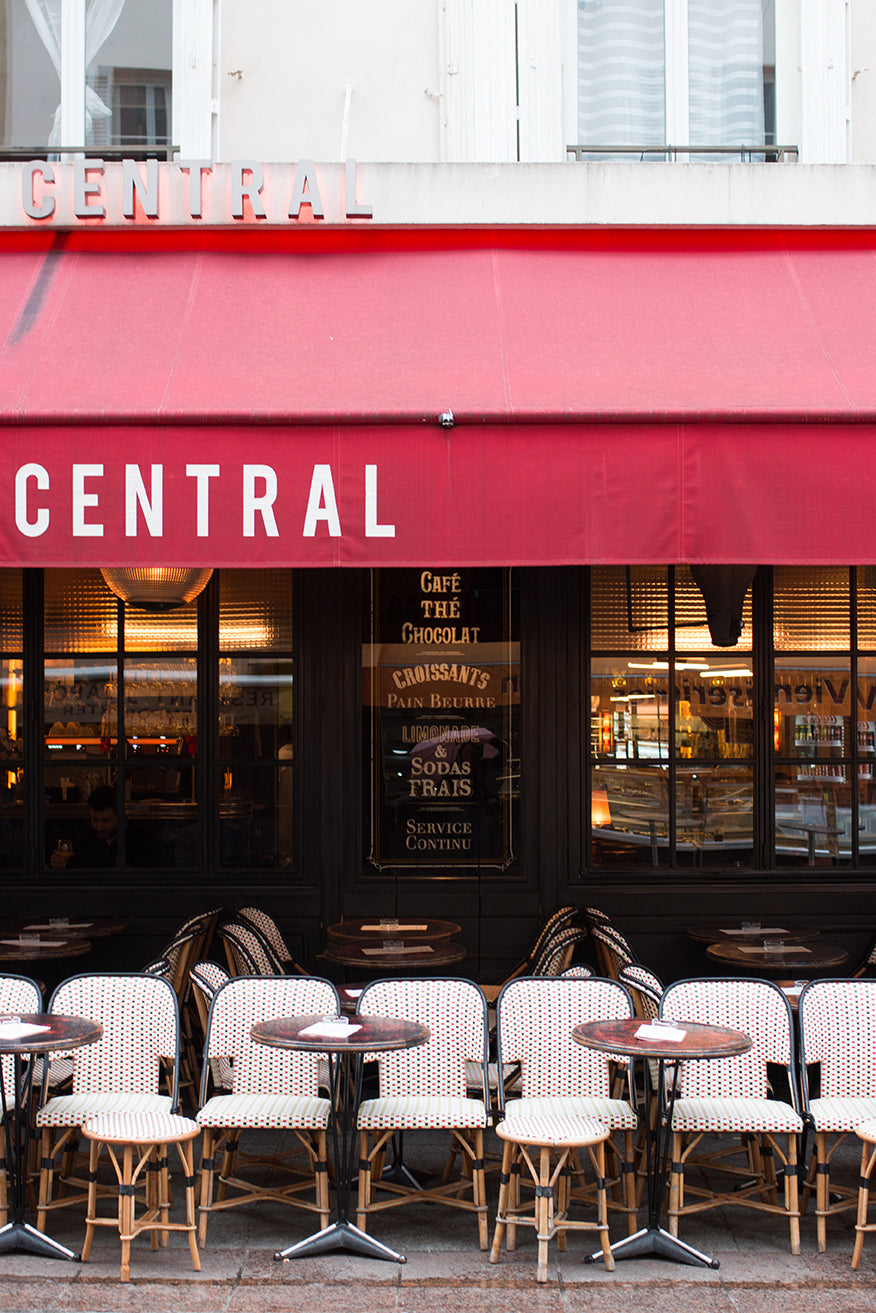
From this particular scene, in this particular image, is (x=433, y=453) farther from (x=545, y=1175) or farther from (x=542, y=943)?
(x=542, y=943)

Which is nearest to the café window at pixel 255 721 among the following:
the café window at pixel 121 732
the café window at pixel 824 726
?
the café window at pixel 121 732

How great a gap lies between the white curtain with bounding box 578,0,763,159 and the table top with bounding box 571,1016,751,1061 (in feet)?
16.7

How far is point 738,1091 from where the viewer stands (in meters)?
6.20

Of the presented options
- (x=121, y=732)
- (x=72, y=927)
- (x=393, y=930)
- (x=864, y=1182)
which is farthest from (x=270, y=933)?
(x=864, y=1182)

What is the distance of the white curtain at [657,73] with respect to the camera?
8.38m

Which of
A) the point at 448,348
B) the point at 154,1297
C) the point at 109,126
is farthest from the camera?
the point at 109,126

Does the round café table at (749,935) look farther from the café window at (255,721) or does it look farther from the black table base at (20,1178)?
the black table base at (20,1178)

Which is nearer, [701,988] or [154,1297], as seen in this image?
[154,1297]

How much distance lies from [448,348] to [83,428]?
1.79m

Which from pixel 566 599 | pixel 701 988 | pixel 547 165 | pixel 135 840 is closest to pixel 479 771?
pixel 566 599

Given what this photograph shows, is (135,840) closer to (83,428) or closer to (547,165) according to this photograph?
(83,428)

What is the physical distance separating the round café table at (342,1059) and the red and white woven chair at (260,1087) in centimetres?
10

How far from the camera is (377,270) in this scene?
756 cm

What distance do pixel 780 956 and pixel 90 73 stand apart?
6.35 meters
